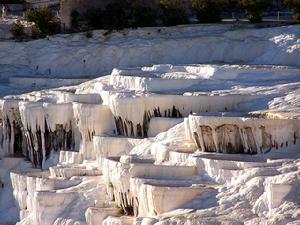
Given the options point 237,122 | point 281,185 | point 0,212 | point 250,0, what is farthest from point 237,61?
point 281,185

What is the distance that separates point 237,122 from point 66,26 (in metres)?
19.1

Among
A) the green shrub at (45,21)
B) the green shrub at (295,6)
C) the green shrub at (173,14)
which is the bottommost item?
the green shrub at (45,21)

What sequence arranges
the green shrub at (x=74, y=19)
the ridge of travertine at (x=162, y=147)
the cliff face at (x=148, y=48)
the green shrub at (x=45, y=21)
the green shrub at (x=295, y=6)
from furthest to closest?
1. the green shrub at (x=74, y=19)
2. the green shrub at (x=45, y=21)
3. the green shrub at (x=295, y=6)
4. the cliff face at (x=148, y=48)
5. the ridge of travertine at (x=162, y=147)

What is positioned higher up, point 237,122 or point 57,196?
point 237,122

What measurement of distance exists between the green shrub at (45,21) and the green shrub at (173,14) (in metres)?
3.82

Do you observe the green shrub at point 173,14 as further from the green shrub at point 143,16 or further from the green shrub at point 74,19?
the green shrub at point 74,19

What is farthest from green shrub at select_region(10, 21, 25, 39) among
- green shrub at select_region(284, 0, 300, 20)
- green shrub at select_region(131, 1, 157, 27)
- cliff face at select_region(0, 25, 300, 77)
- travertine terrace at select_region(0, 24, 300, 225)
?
green shrub at select_region(284, 0, 300, 20)

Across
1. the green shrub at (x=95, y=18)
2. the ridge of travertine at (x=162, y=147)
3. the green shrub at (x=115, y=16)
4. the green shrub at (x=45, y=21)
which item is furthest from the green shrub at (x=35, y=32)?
the ridge of travertine at (x=162, y=147)

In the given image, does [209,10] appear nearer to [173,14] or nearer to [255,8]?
[173,14]

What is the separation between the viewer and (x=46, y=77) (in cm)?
4097

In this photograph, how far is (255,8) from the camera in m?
42.4

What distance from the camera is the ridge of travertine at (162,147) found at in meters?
24.5

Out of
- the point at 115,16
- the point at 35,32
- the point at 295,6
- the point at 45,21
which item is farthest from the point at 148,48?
the point at 35,32

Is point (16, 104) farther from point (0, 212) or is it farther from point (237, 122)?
point (237, 122)
